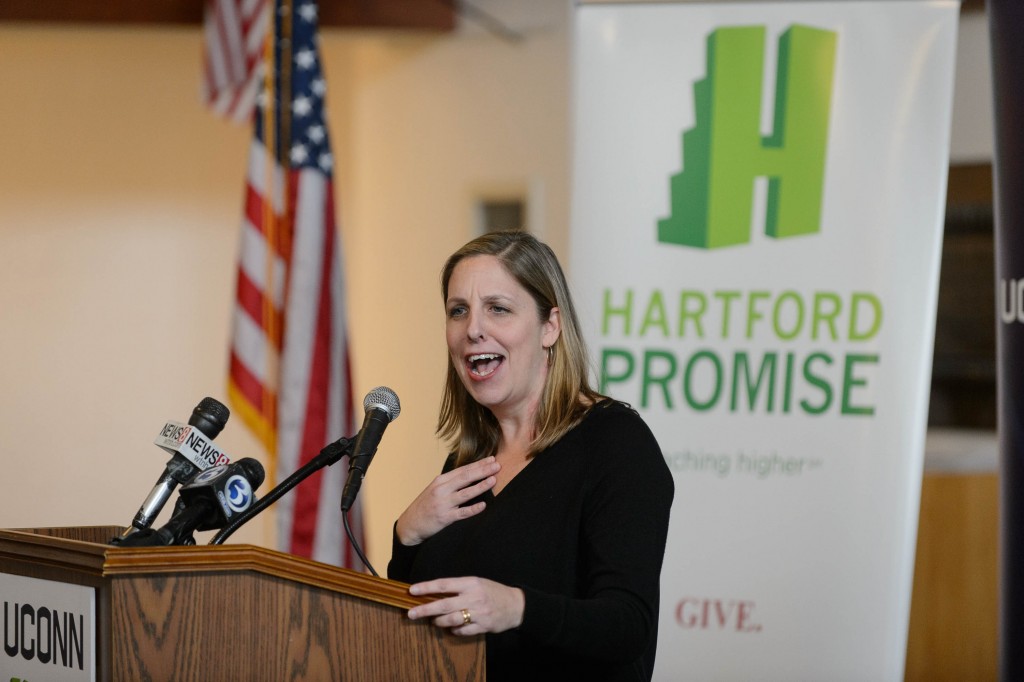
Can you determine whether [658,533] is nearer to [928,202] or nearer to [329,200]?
[928,202]

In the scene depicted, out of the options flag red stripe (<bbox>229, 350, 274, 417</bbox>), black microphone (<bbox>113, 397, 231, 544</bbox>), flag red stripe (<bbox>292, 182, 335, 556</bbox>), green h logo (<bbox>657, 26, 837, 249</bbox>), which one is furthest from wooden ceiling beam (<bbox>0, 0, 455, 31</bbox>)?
black microphone (<bbox>113, 397, 231, 544</bbox>)

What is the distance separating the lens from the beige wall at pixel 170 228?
5.56 m

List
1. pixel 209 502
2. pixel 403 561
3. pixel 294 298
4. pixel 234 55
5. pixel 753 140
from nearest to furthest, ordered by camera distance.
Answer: pixel 209 502 < pixel 403 561 < pixel 753 140 < pixel 294 298 < pixel 234 55

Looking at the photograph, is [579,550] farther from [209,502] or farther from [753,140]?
[753,140]

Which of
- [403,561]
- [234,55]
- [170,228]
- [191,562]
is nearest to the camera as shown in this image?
[191,562]

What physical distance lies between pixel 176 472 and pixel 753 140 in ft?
6.69

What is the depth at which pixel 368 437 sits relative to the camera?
1580mm

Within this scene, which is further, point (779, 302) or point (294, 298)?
point (294, 298)

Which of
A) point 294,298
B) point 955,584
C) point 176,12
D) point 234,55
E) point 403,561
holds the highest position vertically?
point 176,12

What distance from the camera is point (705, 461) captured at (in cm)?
313

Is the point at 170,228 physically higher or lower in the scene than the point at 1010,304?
higher

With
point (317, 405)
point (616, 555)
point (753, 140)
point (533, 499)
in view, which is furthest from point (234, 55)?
point (616, 555)

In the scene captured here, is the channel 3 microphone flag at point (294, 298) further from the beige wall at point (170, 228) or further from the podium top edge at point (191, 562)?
the podium top edge at point (191, 562)

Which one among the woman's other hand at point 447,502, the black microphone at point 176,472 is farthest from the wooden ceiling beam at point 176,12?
the black microphone at point 176,472
